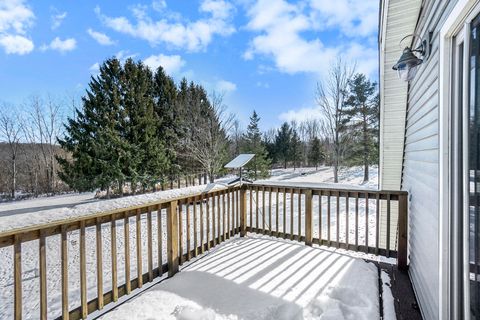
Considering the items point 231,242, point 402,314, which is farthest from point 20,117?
point 402,314

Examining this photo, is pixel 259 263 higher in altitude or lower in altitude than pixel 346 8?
lower

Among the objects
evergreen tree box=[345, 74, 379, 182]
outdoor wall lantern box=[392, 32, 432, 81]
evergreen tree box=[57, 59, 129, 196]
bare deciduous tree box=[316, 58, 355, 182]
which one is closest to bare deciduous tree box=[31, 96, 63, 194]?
evergreen tree box=[57, 59, 129, 196]

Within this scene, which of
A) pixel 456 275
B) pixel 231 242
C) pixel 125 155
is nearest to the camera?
pixel 456 275

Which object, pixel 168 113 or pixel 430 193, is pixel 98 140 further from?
pixel 430 193

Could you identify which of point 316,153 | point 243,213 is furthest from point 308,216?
point 316,153

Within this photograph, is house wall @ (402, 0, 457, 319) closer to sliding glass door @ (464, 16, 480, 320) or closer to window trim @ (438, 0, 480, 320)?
window trim @ (438, 0, 480, 320)

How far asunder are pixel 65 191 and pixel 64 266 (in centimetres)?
1791

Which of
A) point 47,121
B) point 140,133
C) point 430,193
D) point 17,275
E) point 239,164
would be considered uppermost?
point 47,121

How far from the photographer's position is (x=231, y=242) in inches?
151

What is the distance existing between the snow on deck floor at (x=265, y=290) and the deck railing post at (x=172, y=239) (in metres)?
0.12

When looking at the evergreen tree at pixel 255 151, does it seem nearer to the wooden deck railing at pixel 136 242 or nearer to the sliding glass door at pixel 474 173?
the wooden deck railing at pixel 136 242

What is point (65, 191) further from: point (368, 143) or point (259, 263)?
point (368, 143)

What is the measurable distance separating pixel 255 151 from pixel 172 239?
16.0m

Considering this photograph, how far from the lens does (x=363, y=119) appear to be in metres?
17.3
